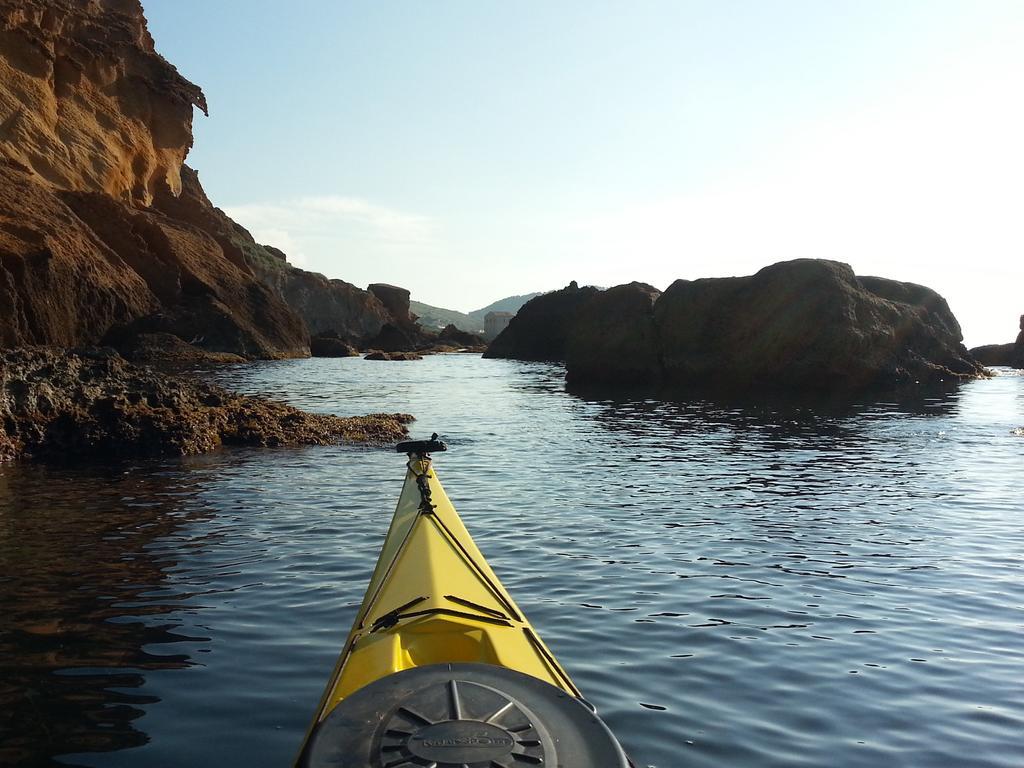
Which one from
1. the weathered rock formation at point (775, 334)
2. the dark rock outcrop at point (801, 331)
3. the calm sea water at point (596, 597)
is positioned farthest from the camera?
the weathered rock formation at point (775, 334)

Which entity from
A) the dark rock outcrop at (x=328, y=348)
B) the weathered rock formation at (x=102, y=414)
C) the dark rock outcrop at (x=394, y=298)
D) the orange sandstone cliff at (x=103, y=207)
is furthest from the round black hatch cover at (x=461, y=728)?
the dark rock outcrop at (x=394, y=298)

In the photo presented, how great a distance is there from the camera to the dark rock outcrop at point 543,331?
74.0 m

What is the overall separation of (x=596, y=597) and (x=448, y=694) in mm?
4320

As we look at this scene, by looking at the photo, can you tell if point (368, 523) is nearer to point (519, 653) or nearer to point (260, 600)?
point (260, 600)

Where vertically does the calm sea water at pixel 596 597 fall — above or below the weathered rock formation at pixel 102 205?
below

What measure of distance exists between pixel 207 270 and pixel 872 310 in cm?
4061

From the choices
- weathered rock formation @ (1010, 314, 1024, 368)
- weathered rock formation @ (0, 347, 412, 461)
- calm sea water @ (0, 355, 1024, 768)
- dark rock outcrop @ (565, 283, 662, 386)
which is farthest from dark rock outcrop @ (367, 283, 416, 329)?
calm sea water @ (0, 355, 1024, 768)

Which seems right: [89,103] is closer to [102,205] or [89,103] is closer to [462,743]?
[102,205]

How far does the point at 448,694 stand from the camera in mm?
3018

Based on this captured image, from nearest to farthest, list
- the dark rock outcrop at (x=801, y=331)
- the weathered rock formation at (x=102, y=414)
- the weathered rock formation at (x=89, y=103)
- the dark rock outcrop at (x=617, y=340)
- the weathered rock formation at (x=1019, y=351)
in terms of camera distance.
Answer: the weathered rock formation at (x=102, y=414) < the dark rock outcrop at (x=801, y=331) < the dark rock outcrop at (x=617, y=340) < the weathered rock formation at (x=89, y=103) < the weathered rock formation at (x=1019, y=351)

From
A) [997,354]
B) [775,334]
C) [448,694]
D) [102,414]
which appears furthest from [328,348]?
[448,694]

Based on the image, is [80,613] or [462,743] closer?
[462,743]

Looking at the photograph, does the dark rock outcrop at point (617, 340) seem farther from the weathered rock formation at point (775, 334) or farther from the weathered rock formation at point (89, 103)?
the weathered rock formation at point (89, 103)

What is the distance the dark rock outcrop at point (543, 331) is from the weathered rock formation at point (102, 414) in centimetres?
5832
